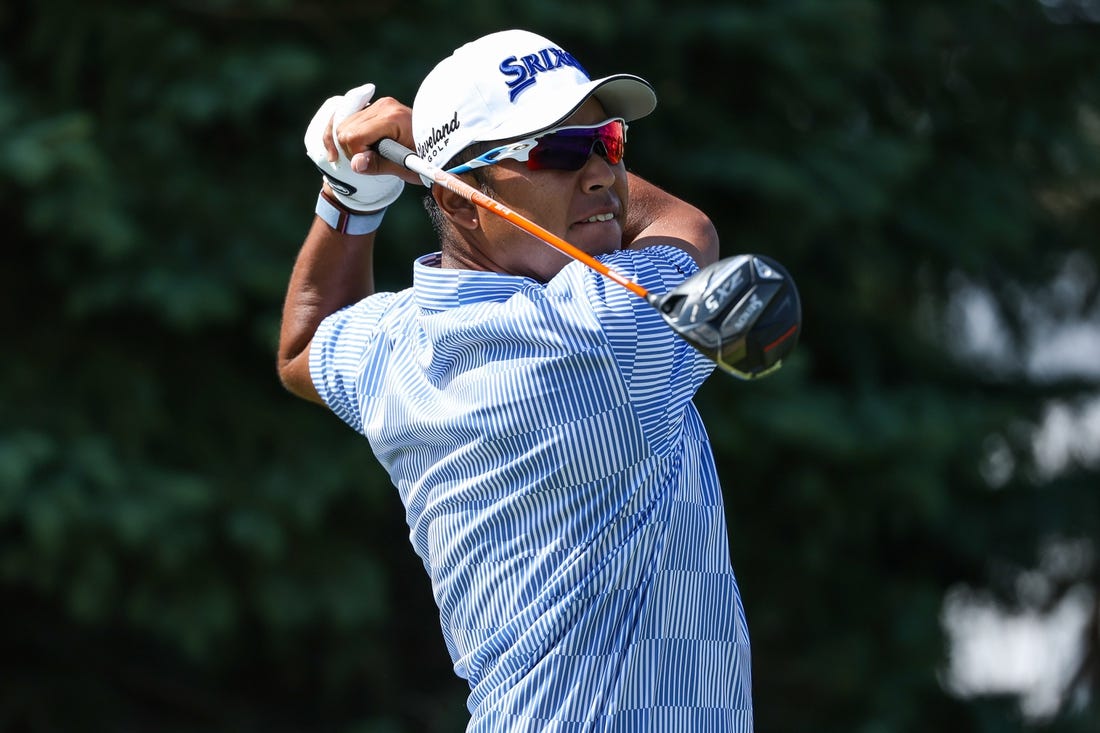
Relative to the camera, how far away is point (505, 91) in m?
2.50

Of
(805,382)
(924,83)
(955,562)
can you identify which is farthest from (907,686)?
(924,83)

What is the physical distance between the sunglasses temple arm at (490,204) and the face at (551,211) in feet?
0.16

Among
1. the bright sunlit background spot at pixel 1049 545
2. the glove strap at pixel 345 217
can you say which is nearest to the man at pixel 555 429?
the glove strap at pixel 345 217

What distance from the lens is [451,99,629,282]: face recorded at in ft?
8.22

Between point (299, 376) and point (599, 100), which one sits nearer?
point (599, 100)

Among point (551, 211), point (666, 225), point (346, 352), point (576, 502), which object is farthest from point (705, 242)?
point (346, 352)

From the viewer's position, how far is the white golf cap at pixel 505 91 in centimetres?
247

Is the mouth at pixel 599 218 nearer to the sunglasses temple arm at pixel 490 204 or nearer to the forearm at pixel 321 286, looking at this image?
the sunglasses temple arm at pixel 490 204

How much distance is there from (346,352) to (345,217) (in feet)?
1.11

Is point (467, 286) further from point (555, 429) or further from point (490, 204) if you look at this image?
point (555, 429)

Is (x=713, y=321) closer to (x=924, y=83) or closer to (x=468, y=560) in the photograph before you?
(x=468, y=560)

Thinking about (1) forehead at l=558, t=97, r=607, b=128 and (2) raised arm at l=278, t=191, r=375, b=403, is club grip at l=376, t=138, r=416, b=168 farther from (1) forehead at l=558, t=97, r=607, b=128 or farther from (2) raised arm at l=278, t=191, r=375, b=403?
(2) raised arm at l=278, t=191, r=375, b=403

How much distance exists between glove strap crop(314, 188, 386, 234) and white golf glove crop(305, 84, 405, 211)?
2cm

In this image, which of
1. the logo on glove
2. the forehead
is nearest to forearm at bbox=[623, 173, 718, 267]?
the forehead
